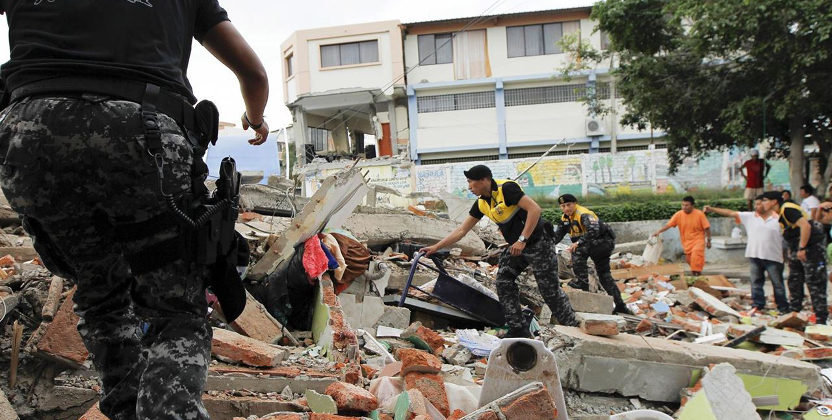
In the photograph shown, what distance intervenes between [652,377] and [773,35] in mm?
10880

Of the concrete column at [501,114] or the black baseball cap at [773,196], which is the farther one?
the concrete column at [501,114]

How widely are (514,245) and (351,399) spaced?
324 cm

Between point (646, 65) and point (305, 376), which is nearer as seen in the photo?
point (305, 376)

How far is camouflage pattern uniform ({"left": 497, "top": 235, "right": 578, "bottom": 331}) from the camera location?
19.8 feet

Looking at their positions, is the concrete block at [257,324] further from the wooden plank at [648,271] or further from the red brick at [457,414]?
the wooden plank at [648,271]

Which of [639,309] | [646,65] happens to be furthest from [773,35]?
[639,309]

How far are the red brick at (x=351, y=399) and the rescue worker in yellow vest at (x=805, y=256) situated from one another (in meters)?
6.64

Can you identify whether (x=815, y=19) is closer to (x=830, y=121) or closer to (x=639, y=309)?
(x=830, y=121)

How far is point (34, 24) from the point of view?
176 cm

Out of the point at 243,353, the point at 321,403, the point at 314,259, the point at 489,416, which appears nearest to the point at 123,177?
the point at 321,403

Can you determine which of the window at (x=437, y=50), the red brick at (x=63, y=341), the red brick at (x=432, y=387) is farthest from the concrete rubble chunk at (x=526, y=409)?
the window at (x=437, y=50)

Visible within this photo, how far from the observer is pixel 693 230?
11.1m

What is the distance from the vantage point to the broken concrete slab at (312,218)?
578 cm

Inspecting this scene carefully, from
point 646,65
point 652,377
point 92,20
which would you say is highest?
point 646,65
